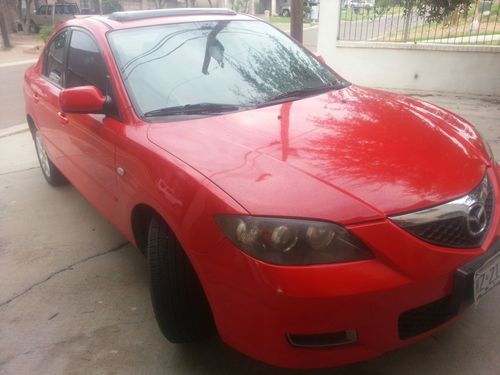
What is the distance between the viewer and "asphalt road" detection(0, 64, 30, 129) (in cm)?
820

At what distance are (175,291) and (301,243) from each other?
0.75 m

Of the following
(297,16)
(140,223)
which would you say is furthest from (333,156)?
(297,16)

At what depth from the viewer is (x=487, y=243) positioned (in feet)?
6.40

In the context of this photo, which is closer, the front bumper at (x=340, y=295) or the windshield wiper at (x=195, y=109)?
the front bumper at (x=340, y=295)

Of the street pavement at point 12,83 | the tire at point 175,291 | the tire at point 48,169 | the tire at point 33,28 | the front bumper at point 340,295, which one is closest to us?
the front bumper at point 340,295

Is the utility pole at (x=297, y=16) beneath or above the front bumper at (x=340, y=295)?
above

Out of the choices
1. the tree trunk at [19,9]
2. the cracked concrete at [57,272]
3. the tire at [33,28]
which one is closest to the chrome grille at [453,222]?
the cracked concrete at [57,272]

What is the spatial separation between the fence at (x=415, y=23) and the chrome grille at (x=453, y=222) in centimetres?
622

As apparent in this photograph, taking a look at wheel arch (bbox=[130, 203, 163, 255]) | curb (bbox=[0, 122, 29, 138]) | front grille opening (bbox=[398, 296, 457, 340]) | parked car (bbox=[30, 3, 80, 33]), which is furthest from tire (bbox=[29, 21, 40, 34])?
front grille opening (bbox=[398, 296, 457, 340])

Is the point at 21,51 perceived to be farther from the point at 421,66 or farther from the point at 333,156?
the point at 333,156

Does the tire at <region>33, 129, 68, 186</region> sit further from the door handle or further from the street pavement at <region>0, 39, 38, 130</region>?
the street pavement at <region>0, 39, 38, 130</region>

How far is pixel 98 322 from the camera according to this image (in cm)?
273

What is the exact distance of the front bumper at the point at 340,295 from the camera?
1.70 meters

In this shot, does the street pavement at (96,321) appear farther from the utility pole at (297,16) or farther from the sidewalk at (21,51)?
the sidewalk at (21,51)
